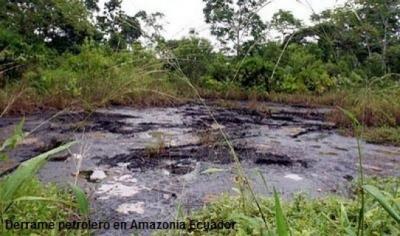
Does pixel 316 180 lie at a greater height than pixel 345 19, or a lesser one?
lesser

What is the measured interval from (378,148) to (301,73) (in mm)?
8570

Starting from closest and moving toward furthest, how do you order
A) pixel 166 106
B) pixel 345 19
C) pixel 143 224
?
pixel 345 19 → pixel 143 224 → pixel 166 106

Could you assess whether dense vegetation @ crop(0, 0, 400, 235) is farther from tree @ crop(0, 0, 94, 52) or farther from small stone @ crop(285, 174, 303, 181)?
small stone @ crop(285, 174, 303, 181)

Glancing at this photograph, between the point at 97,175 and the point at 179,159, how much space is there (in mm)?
1029

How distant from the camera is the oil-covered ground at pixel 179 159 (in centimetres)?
306

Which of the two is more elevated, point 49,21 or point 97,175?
point 49,21

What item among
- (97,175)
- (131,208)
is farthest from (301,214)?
(97,175)

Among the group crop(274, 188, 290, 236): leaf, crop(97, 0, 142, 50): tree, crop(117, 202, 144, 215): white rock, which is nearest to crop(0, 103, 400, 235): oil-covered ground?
crop(117, 202, 144, 215): white rock

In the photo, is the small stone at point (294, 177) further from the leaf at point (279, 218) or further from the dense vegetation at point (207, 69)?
the leaf at point (279, 218)

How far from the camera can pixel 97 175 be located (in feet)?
11.9

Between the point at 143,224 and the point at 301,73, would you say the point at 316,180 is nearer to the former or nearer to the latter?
the point at 143,224

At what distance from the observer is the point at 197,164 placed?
4227 millimetres

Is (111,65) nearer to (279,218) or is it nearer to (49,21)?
(279,218)

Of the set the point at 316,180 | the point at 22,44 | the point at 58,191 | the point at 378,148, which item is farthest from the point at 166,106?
the point at 58,191
